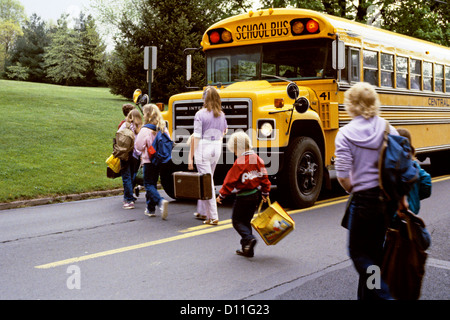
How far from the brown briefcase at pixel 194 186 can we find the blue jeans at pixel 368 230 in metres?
3.31

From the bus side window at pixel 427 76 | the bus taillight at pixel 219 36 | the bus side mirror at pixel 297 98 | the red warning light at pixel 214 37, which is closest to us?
the bus side mirror at pixel 297 98

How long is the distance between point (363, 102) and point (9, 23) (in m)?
76.6

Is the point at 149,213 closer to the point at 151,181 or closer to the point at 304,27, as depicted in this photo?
the point at 151,181

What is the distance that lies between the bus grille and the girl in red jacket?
8.55 ft

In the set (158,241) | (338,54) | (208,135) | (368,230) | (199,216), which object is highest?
(338,54)

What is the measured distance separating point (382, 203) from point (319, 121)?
5244 mm

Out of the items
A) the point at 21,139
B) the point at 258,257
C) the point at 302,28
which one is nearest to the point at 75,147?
the point at 21,139

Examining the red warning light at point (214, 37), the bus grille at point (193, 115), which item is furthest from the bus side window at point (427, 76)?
the bus grille at point (193, 115)

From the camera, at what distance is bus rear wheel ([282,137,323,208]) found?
8203 millimetres

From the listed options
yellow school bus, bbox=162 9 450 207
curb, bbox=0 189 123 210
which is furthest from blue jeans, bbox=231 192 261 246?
curb, bbox=0 189 123 210

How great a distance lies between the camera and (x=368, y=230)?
142 inches

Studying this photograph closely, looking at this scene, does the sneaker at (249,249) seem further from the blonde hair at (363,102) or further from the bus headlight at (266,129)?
the bus headlight at (266,129)

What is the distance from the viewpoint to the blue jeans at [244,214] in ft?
18.1

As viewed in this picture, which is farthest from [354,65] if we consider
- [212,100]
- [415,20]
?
[415,20]
